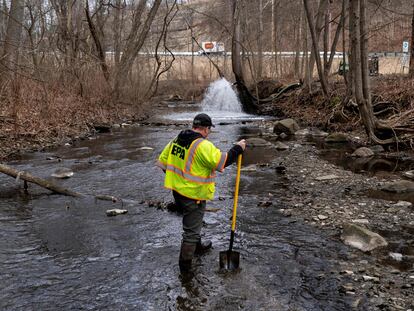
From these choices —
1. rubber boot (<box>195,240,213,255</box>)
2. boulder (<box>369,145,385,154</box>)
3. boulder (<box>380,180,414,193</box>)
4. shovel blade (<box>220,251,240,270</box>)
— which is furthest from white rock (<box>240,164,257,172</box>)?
shovel blade (<box>220,251,240,270</box>)

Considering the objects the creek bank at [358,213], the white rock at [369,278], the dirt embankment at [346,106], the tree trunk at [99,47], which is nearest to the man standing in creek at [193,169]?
the creek bank at [358,213]

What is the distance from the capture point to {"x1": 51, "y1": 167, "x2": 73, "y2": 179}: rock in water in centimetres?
1031

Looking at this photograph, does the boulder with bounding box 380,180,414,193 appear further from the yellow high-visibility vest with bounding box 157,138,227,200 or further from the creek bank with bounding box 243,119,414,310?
the yellow high-visibility vest with bounding box 157,138,227,200

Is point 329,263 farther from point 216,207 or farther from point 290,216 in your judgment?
point 216,207

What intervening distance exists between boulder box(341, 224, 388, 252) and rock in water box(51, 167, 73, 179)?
6407 mm

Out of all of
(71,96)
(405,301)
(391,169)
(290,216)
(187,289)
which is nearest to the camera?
(405,301)

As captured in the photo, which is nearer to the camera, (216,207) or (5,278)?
(5,278)

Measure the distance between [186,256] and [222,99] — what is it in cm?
2714

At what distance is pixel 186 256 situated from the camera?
18.0ft

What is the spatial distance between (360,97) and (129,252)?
9888mm

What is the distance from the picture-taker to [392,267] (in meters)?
5.52

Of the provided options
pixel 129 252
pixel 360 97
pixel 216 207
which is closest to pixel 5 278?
pixel 129 252

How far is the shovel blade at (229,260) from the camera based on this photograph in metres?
5.59

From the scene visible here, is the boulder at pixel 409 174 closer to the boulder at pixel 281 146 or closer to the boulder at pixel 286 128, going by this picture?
the boulder at pixel 281 146
